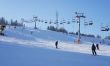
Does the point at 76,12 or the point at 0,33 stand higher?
the point at 76,12

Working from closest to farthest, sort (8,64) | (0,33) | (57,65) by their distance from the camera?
(8,64) → (57,65) → (0,33)

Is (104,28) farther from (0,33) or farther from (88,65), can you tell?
(88,65)

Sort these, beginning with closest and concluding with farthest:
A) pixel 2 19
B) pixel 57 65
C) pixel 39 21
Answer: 1. pixel 57 65
2. pixel 39 21
3. pixel 2 19

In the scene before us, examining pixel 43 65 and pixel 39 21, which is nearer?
pixel 43 65

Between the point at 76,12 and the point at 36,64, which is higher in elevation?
the point at 76,12

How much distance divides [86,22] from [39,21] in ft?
126

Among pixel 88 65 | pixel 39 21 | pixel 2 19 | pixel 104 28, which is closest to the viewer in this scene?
pixel 88 65

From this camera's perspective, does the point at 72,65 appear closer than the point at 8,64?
No

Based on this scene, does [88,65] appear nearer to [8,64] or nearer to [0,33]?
[8,64]

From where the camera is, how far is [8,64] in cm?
1816

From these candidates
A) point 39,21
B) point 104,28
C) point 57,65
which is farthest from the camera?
point 39,21

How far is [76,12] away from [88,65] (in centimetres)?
5174

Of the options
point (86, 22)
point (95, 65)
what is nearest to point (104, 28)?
point (86, 22)

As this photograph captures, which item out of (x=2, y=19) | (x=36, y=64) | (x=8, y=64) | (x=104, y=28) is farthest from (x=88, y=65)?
(x=2, y=19)
